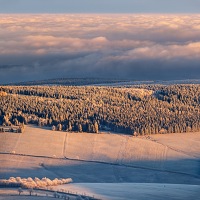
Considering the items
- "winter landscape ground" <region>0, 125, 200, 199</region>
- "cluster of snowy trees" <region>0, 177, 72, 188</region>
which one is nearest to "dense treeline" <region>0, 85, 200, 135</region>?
"winter landscape ground" <region>0, 125, 200, 199</region>

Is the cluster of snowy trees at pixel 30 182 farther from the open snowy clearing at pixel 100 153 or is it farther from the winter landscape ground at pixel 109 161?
the open snowy clearing at pixel 100 153

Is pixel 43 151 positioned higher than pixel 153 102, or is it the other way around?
pixel 153 102

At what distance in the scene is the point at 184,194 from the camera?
9050 centimetres

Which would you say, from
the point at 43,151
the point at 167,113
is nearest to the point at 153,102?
the point at 167,113

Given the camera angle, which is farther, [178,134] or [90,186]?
[178,134]

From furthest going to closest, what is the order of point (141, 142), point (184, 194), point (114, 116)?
point (114, 116)
point (141, 142)
point (184, 194)

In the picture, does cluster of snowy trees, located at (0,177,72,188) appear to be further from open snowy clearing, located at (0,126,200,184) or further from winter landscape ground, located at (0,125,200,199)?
open snowy clearing, located at (0,126,200,184)

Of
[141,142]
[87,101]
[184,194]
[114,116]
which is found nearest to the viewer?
[184,194]

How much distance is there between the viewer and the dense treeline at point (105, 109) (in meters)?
134

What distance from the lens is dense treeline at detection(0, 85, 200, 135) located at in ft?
438

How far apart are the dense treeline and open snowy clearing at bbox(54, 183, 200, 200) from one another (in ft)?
111

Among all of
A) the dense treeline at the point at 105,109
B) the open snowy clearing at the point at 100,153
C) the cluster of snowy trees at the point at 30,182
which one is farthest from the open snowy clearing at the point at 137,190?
the dense treeline at the point at 105,109

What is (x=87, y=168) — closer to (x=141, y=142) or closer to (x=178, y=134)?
(x=141, y=142)

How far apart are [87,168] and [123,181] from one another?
8.02m
